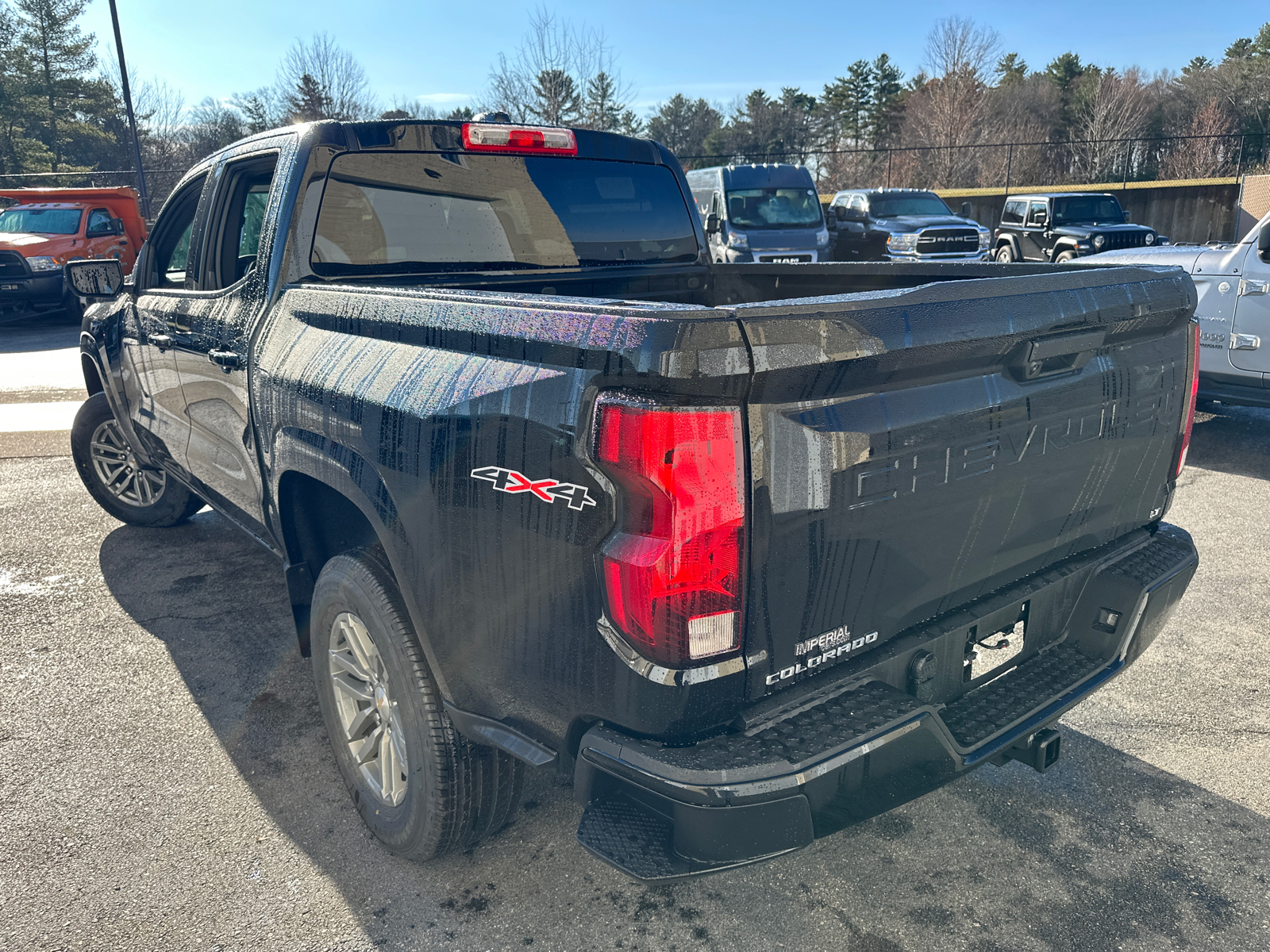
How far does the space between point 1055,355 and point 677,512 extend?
1075mm

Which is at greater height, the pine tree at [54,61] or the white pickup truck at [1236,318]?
the pine tree at [54,61]

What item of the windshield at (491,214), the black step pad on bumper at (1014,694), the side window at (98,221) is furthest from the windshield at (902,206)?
the black step pad on bumper at (1014,694)

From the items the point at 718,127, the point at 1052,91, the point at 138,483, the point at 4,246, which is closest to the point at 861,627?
the point at 138,483

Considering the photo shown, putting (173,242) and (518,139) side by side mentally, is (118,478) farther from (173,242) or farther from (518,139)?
(518,139)

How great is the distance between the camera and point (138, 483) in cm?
539

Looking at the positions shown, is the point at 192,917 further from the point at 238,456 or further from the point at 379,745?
the point at 238,456

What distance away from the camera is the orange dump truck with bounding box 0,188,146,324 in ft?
50.2

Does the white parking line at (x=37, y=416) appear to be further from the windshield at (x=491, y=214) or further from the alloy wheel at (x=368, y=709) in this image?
the alloy wheel at (x=368, y=709)

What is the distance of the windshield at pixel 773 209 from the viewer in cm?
1639

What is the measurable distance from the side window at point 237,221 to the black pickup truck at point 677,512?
0.12 meters

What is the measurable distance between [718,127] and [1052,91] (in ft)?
89.6

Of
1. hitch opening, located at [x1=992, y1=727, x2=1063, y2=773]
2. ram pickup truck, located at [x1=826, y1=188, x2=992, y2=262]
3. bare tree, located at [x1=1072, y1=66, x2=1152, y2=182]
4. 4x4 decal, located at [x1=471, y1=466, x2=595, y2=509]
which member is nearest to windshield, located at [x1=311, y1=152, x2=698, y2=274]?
4x4 decal, located at [x1=471, y1=466, x2=595, y2=509]

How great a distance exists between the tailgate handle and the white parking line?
8.13 meters

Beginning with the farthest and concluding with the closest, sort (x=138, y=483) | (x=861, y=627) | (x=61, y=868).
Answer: (x=138, y=483), (x=61, y=868), (x=861, y=627)
